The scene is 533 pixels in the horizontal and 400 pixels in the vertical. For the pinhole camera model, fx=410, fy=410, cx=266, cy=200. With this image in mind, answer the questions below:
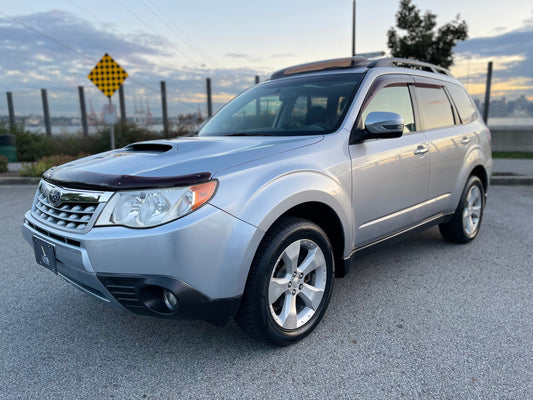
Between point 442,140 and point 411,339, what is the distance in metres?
2.01

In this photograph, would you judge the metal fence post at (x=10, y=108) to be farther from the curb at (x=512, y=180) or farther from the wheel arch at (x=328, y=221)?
the wheel arch at (x=328, y=221)

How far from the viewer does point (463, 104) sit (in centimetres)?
447

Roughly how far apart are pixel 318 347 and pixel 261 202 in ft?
3.36

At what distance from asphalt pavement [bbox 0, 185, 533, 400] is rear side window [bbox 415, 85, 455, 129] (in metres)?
1.40

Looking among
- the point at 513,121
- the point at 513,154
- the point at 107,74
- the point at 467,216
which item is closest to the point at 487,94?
the point at 513,121

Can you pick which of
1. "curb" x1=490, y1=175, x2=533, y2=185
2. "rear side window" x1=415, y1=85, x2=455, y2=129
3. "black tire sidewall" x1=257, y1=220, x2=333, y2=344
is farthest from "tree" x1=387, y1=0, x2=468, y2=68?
"black tire sidewall" x1=257, y1=220, x2=333, y2=344

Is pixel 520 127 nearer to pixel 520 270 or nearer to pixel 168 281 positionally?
pixel 520 270

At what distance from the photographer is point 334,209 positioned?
8.80 feet

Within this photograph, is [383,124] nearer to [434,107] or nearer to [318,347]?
[434,107]

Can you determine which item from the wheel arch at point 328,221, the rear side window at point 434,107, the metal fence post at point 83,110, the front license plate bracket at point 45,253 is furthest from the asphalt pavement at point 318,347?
the metal fence post at point 83,110

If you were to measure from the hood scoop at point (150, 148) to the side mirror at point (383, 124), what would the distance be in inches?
53.7

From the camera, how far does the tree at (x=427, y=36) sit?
14.0 m

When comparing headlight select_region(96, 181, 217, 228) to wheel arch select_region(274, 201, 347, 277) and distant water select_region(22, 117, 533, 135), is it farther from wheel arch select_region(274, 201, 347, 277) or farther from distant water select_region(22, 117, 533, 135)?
distant water select_region(22, 117, 533, 135)

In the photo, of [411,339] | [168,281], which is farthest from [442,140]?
[168,281]
